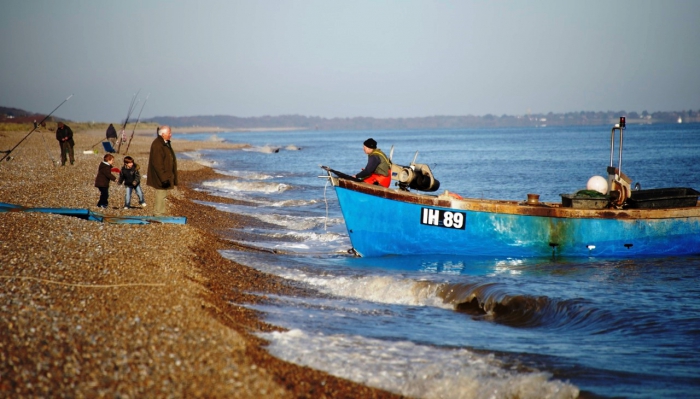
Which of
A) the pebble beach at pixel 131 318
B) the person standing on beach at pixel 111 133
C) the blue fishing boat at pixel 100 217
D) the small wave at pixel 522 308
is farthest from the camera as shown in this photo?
the person standing on beach at pixel 111 133

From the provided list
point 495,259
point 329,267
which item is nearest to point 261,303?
point 329,267

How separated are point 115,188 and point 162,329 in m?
14.6

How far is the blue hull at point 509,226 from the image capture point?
508 inches

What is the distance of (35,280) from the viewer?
7.72m

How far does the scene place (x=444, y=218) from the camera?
42.6 ft

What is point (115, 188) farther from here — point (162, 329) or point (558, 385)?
point (558, 385)

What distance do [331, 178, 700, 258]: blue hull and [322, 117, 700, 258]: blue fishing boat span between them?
2cm

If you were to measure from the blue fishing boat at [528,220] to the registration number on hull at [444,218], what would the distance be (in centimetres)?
2

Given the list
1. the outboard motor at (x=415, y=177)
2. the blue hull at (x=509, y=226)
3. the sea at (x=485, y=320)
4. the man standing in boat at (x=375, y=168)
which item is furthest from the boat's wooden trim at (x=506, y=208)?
the sea at (x=485, y=320)

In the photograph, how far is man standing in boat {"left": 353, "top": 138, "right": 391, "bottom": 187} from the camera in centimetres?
1304

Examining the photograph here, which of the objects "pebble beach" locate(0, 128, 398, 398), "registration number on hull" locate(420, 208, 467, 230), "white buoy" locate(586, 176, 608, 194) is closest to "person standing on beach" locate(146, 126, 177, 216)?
"pebble beach" locate(0, 128, 398, 398)

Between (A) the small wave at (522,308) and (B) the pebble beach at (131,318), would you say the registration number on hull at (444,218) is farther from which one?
(B) the pebble beach at (131,318)

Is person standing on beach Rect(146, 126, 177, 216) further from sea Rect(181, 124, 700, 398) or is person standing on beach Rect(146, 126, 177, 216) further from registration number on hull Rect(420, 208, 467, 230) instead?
registration number on hull Rect(420, 208, 467, 230)

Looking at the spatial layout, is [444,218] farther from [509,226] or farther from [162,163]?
[162,163]
